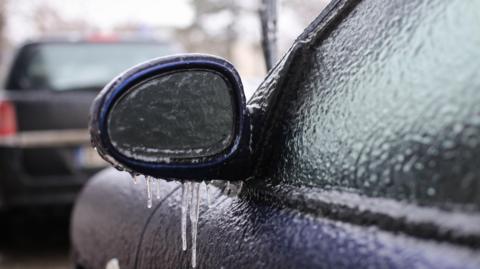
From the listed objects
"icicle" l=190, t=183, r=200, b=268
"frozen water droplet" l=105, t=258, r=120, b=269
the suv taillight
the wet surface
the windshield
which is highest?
the windshield

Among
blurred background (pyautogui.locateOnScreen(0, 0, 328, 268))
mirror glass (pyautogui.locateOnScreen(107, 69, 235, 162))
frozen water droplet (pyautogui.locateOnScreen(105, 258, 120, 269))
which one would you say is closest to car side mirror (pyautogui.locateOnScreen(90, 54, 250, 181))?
mirror glass (pyautogui.locateOnScreen(107, 69, 235, 162))

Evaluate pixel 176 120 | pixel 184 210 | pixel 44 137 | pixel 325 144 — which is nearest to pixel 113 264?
pixel 184 210

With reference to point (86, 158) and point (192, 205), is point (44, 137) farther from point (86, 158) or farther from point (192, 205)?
point (192, 205)

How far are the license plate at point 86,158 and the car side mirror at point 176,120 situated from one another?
162 inches

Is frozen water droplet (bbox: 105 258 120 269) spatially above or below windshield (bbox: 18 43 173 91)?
below

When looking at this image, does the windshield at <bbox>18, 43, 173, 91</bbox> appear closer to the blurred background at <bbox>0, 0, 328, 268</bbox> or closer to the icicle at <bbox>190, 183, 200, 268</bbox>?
the blurred background at <bbox>0, 0, 328, 268</bbox>

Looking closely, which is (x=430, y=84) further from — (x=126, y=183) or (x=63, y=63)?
(x=63, y=63)

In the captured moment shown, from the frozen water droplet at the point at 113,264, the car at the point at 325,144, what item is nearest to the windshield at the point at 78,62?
the frozen water droplet at the point at 113,264

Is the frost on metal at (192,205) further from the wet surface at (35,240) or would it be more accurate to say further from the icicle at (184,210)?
the wet surface at (35,240)

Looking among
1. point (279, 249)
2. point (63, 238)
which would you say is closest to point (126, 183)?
point (279, 249)

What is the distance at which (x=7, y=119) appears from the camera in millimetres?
5359

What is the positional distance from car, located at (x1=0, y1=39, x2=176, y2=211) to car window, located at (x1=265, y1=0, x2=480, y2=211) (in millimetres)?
4227

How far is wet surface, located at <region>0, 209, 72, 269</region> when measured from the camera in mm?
5539

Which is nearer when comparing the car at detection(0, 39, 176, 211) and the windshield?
the car at detection(0, 39, 176, 211)
